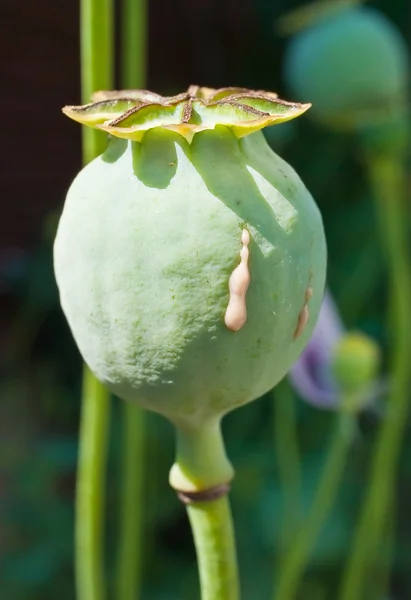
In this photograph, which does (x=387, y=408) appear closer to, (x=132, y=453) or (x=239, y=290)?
(x=132, y=453)

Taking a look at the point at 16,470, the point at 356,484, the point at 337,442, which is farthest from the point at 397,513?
the point at 337,442

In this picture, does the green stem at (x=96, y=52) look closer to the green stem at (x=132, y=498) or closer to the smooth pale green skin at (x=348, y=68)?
the green stem at (x=132, y=498)

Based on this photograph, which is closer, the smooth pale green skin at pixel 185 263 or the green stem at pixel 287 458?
the smooth pale green skin at pixel 185 263

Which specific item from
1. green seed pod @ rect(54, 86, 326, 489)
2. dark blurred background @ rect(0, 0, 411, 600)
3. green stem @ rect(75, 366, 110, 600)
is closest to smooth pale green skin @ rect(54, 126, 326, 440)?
green seed pod @ rect(54, 86, 326, 489)

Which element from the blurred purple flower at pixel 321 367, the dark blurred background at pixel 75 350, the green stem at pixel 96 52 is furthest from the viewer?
the dark blurred background at pixel 75 350

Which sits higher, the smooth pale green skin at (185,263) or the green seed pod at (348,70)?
the green seed pod at (348,70)

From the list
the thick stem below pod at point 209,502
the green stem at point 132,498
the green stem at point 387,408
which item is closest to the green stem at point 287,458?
the green stem at point 387,408

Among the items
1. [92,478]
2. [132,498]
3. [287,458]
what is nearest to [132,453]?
[132,498]

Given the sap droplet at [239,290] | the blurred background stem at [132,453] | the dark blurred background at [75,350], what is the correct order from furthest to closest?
the dark blurred background at [75,350]
the blurred background stem at [132,453]
the sap droplet at [239,290]
